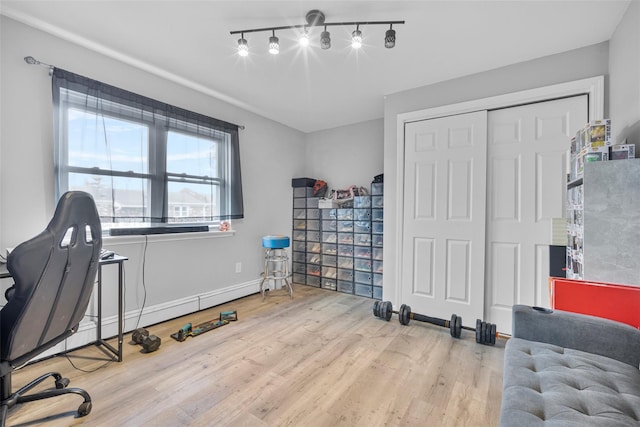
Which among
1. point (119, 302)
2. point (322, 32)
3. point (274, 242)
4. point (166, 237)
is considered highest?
point (322, 32)

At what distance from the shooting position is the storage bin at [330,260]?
12.7ft

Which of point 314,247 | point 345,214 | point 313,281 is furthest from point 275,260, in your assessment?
point 345,214

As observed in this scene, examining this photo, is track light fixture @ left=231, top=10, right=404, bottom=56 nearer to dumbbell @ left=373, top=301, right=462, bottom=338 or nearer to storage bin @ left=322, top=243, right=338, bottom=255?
dumbbell @ left=373, top=301, right=462, bottom=338


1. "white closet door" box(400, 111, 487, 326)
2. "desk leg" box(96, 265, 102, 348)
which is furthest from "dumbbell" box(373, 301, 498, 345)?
"desk leg" box(96, 265, 102, 348)

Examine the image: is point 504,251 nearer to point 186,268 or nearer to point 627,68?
point 627,68

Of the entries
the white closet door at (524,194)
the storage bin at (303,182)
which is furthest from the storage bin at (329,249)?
the white closet door at (524,194)

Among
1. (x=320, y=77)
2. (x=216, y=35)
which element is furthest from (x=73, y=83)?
(x=320, y=77)

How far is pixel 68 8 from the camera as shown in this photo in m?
1.79

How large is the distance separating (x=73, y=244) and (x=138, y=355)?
3.91 feet

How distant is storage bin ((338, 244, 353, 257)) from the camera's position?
3.75 m

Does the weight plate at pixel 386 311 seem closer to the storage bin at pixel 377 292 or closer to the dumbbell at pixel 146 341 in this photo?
the storage bin at pixel 377 292

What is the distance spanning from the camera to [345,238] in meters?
3.79

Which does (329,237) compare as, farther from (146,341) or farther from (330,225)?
(146,341)

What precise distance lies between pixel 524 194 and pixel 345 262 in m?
Result: 2.21
